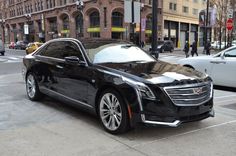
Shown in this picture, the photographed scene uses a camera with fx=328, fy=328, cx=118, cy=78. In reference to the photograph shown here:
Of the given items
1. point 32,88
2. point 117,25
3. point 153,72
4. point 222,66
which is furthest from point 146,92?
point 117,25

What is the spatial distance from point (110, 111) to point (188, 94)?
4.11ft

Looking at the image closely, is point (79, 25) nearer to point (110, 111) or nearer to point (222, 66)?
point (222, 66)

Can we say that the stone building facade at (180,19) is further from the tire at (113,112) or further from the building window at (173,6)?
the tire at (113,112)

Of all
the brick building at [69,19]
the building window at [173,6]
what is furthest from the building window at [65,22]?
the building window at [173,6]

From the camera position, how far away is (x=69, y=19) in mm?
60531

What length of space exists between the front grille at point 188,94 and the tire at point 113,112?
29.0 inches

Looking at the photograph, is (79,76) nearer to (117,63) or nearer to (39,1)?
(117,63)

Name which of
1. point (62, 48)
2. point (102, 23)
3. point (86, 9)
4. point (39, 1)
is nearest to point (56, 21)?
point (39, 1)

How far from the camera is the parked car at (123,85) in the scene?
4781mm

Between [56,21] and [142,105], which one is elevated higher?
[56,21]

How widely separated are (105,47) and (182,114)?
2218mm

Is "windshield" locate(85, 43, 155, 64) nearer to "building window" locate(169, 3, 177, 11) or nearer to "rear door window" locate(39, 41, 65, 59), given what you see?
"rear door window" locate(39, 41, 65, 59)

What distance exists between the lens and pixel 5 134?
525 cm

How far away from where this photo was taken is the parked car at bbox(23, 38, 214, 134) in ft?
15.7
